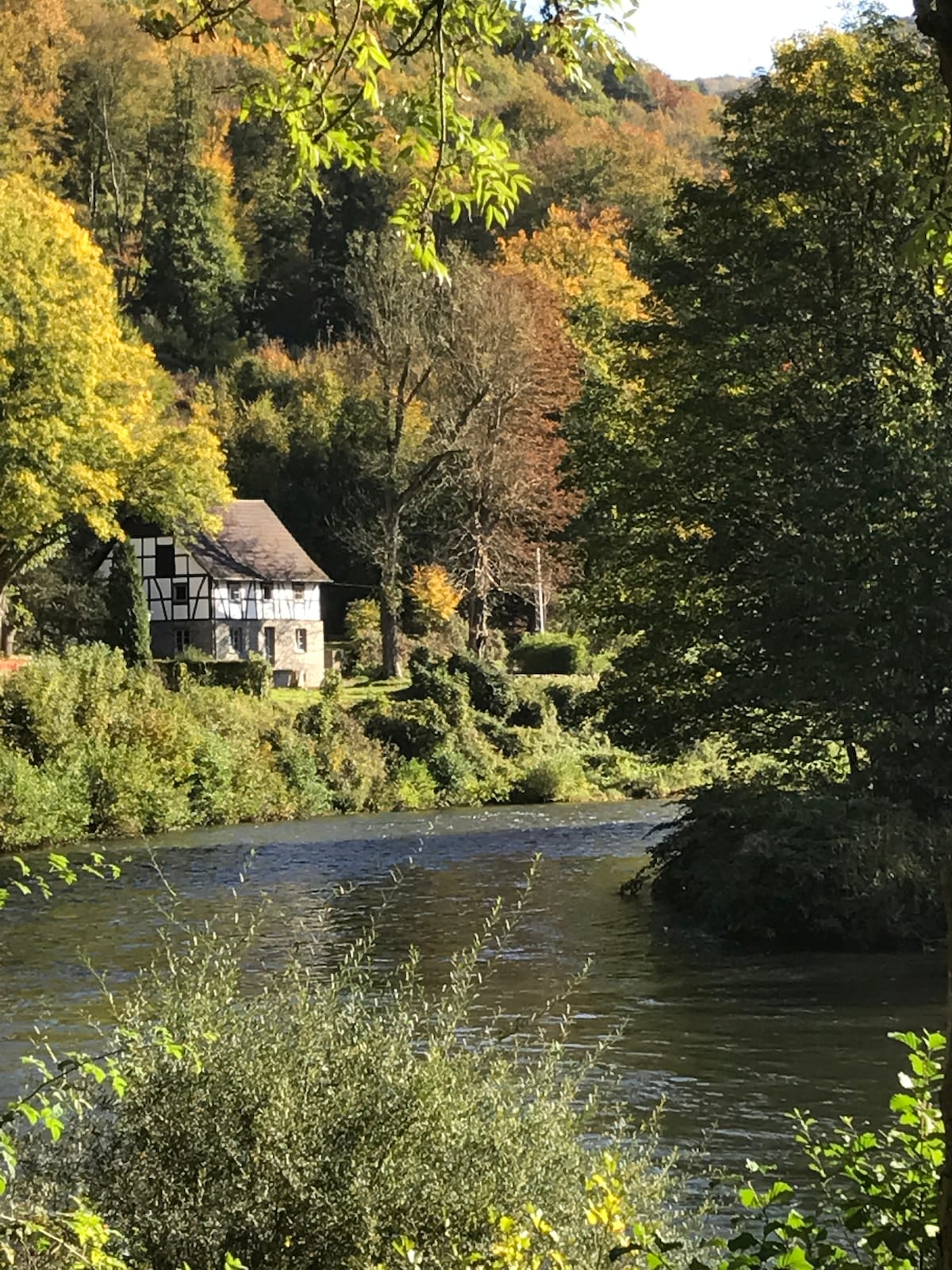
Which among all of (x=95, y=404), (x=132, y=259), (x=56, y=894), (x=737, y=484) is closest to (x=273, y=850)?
(x=56, y=894)

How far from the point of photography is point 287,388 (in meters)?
71.8

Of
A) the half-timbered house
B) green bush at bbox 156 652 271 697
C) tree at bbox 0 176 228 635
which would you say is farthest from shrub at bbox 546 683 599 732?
tree at bbox 0 176 228 635

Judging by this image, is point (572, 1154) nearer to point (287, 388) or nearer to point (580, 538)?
point (580, 538)

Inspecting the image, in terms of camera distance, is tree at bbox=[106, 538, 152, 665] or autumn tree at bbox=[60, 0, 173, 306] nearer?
tree at bbox=[106, 538, 152, 665]

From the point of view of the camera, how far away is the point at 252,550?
59.3 metres

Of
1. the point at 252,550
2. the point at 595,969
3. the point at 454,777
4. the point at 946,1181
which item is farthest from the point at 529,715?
the point at 946,1181

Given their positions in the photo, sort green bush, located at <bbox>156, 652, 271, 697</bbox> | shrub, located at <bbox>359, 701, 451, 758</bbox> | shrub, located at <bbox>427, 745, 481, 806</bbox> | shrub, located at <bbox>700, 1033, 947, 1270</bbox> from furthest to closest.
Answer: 1. green bush, located at <bbox>156, 652, 271, 697</bbox>
2. shrub, located at <bbox>359, 701, 451, 758</bbox>
3. shrub, located at <bbox>427, 745, 481, 806</bbox>
4. shrub, located at <bbox>700, 1033, 947, 1270</bbox>

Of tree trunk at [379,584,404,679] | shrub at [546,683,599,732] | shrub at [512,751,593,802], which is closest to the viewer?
shrub at [512,751,593,802]

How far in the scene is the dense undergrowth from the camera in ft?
112

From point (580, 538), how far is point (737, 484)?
4.14 metres

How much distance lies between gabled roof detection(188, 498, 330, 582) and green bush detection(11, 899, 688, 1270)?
50499 millimetres

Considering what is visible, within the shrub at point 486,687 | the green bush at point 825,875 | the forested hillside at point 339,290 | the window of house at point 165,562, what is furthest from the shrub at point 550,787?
the green bush at point 825,875

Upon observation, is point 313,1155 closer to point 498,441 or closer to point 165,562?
point 498,441

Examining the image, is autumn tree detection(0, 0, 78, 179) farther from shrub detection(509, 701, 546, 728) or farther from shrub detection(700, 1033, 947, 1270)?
shrub detection(700, 1033, 947, 1270)
